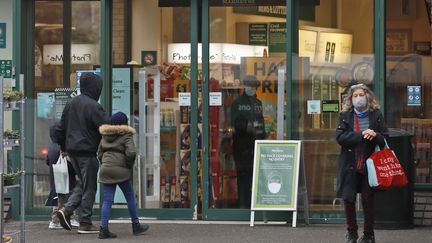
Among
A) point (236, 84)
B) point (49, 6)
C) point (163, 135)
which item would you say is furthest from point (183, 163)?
point (49, 6)

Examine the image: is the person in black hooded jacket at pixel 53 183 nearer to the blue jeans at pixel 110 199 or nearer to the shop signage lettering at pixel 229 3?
the blue jeans at pixel 110 199

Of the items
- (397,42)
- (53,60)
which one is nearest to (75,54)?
(53,60)

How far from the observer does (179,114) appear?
37.0ft

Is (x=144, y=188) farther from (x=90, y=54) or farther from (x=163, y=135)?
(x=90, y=54)

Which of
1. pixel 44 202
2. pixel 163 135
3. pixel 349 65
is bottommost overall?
pixel 44 202

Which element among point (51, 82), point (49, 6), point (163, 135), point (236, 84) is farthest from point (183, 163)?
point (49, 6)

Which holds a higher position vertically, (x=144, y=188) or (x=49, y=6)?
(x=49, y=6)

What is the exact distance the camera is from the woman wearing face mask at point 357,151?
29.0ft

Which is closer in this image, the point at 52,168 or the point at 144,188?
the point at 52,168

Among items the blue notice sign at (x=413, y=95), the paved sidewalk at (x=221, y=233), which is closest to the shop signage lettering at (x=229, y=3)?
the blue notice sign at (x=413, y=95)

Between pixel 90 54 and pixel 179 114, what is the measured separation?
1.41 meters

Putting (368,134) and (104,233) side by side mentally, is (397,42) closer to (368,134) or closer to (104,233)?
(368,134)

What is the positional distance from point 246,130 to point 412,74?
2.17m

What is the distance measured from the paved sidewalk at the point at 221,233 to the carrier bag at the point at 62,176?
1.63ft
